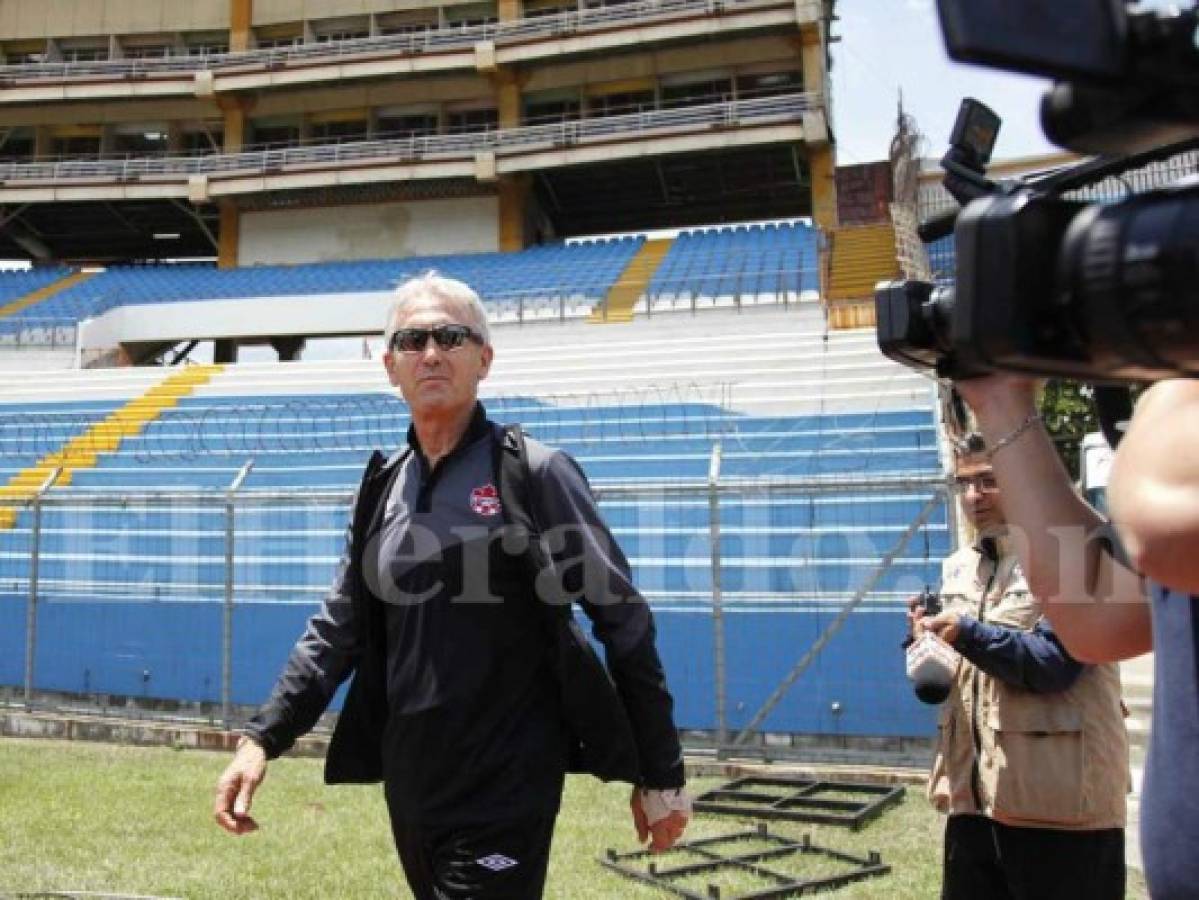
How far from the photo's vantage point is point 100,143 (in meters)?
27.7

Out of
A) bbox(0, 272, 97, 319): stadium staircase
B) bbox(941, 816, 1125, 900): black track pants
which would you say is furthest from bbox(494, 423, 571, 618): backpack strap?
bbox(0, 272, 97, 319): stadium staircase

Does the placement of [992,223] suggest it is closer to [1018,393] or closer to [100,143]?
[1018,393]

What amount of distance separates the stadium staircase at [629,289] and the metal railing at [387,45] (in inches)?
222

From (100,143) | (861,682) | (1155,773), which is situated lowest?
(861,682)

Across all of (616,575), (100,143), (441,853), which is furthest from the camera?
(100,143)

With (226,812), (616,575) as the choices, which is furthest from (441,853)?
(616,575)

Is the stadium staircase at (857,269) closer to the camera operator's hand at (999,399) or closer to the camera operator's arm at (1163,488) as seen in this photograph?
the camera operator's hand at (999,399)

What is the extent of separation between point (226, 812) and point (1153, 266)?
6.53 ft

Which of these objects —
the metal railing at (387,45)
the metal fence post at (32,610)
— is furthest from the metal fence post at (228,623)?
the metal railing at (387,45)

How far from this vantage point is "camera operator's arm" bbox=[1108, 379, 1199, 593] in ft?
3.34

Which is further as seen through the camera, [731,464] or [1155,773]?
[731,464]

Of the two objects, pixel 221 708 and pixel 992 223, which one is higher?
pixel 992 223

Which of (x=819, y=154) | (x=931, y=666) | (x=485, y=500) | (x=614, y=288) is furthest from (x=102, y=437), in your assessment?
(x=819, y=154)

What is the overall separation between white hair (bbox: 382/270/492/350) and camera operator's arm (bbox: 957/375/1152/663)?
126 cm
